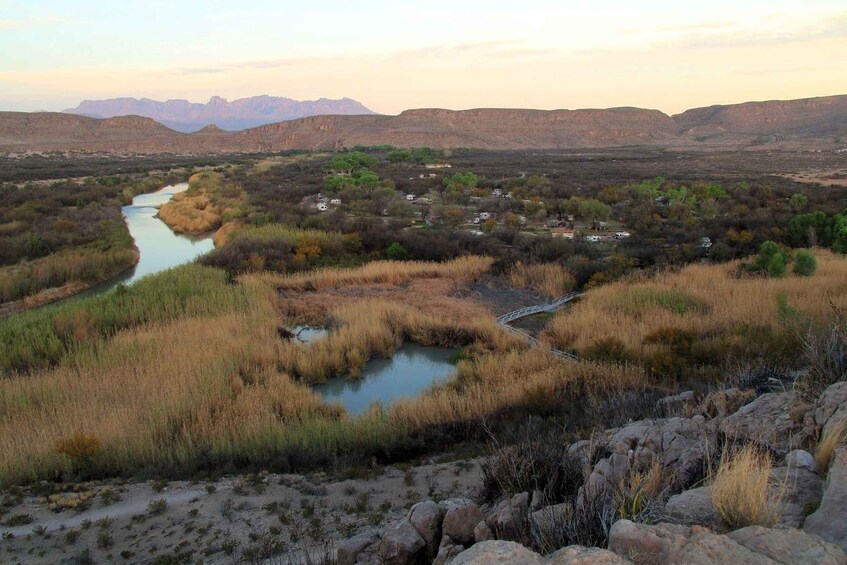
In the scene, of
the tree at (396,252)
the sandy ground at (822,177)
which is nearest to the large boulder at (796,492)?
the tree at (396,252)

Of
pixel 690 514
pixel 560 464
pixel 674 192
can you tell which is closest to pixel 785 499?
pixel 690 514

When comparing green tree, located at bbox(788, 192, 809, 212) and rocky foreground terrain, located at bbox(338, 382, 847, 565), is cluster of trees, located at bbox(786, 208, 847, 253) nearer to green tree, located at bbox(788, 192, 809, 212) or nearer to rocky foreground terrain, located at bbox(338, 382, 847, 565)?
green tree, located at bbox(788, 192, 809, 212)

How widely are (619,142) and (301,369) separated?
4864 inches

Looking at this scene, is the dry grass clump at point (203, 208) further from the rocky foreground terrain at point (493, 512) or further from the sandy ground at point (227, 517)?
the rocky foreground terrain at point (493, 512)

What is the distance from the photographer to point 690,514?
13.3 ft

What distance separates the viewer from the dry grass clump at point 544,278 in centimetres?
1792

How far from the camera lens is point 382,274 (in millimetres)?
19562

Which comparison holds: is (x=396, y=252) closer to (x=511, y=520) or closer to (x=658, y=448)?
(x=658, y=448)

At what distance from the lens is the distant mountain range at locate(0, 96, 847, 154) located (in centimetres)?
11106

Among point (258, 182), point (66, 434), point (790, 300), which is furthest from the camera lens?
point (258, 182)

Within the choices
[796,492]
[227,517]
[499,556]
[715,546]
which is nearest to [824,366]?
[796,492]

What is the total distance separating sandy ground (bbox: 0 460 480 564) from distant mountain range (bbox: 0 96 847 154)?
105576mm

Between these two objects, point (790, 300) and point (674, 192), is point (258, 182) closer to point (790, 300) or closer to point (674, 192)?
point (674, 192)

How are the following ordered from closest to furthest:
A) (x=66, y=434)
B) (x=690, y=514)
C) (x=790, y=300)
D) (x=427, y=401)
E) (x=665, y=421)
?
1. (x=690, y=514)
2. (x=665, y=421)
3. (x=66, y=434)
4. (x=427, y=401)
5. (x=790, y=300)
